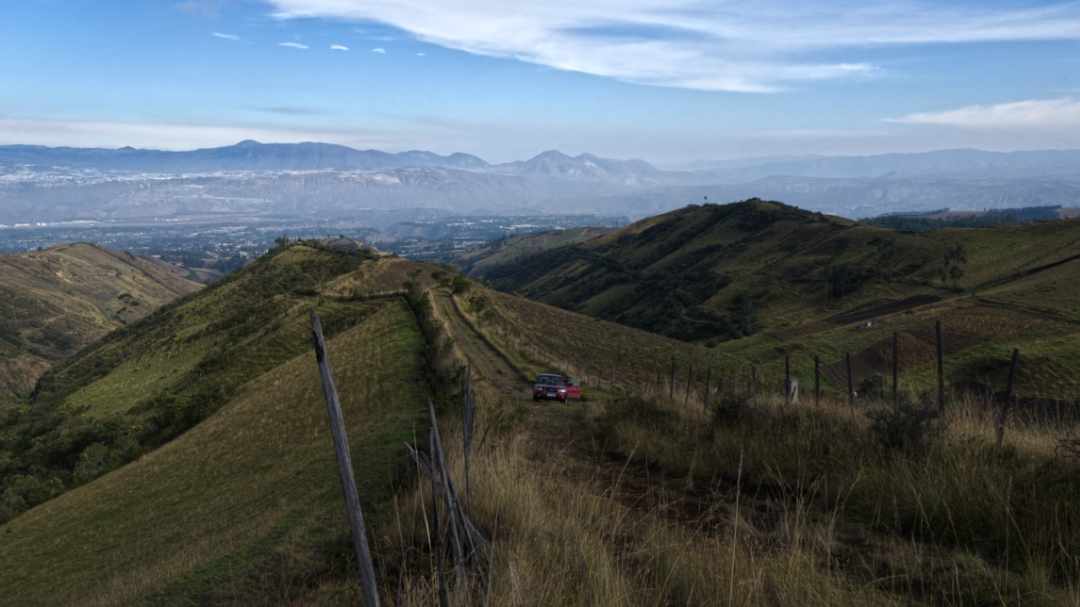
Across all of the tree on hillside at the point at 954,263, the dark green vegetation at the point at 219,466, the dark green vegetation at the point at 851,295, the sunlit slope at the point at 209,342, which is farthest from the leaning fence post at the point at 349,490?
the tree on hillside at the point at 954,263

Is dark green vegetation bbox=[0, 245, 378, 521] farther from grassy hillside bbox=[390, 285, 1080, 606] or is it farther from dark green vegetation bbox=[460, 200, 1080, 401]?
dark green vegetation bbox=[460, 200, 1080, 401]

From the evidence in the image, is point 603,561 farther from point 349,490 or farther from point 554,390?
point 554,390

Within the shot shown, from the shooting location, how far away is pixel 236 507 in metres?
15.9

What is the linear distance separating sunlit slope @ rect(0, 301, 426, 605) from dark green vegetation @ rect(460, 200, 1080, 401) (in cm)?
1870

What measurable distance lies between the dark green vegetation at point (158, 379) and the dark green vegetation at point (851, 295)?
111ft

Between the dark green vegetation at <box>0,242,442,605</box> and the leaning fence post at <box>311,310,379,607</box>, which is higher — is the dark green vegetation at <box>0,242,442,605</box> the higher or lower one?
the lower one

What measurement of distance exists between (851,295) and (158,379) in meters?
88.6

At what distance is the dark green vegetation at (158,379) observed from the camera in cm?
3631

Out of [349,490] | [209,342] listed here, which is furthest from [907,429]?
[209,342]

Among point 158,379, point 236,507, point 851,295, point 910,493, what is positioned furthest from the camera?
point 851,295

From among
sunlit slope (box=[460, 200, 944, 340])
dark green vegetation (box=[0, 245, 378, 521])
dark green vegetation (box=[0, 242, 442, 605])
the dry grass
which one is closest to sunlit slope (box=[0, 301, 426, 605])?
dark green vegetation (box=[0, 242, 442, 605])

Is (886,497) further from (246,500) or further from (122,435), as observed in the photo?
(122,435)

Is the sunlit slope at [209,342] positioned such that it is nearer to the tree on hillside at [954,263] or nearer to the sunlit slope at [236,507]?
the sunlit slope at [236,507]

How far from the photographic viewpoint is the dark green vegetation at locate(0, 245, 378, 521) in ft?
119
